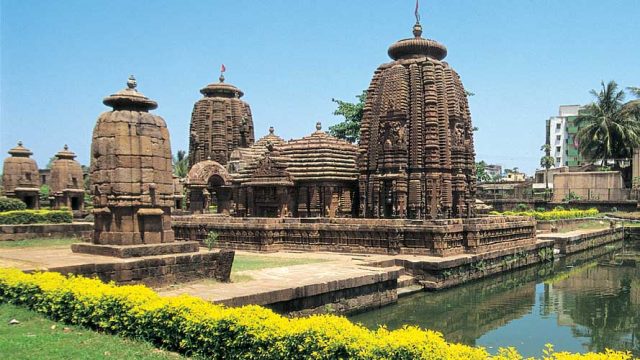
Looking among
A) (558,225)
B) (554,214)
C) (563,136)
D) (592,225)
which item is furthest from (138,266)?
(563,136)

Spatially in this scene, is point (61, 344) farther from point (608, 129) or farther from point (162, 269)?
point (608, 129)

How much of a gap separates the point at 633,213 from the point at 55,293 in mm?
46137

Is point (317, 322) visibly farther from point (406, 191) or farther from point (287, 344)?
point (406, 191)

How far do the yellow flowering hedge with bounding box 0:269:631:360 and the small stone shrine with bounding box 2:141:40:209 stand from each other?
77.8 ft

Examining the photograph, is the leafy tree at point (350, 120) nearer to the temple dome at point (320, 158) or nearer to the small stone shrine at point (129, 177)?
the temple dome at point (320, 158)

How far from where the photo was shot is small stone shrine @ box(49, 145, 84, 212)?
32.9 m

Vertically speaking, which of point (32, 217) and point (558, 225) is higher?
point (32, 217)

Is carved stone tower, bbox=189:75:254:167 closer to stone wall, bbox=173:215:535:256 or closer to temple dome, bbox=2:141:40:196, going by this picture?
temple dome, bbox=2:141:40:196

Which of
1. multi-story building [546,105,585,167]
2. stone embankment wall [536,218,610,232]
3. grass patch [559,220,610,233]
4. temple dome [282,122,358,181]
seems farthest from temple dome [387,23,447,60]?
multi-story building [546,105,585,167]

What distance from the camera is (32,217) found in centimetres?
2152

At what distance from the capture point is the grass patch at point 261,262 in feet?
47.9

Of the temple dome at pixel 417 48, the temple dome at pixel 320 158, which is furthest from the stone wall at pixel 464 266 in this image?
the temple dome at pixel 417 48

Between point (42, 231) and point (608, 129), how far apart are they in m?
47.6

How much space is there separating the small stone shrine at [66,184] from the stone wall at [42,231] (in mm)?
12144
